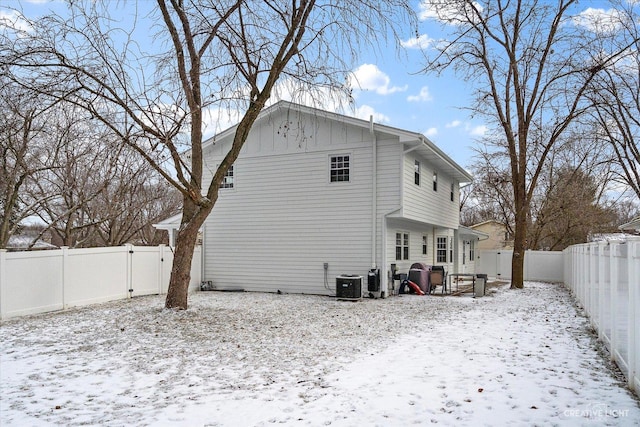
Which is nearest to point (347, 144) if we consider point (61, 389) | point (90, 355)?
point (90, 355)

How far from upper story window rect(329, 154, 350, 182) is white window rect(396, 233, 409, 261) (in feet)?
8.47

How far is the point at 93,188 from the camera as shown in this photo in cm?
2036

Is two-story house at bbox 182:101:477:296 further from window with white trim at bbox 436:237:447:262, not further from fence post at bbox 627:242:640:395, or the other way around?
fence post at bbox 627:242:640:395

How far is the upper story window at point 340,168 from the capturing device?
45.9ft

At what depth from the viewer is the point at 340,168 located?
46.2ft

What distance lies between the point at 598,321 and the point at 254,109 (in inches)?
293

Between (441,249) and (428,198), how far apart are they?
14.5 ft

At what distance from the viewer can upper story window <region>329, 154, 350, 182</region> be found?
14.0m

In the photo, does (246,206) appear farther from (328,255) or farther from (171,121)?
(171,121)

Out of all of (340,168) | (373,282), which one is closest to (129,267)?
(340,168)

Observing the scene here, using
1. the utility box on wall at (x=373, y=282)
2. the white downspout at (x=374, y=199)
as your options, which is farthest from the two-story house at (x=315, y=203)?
the utility box on wall at (x=373, y=282)

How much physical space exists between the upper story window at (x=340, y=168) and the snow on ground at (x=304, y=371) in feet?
17.2

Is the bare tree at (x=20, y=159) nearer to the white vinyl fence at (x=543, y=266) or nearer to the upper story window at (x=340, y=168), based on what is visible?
the upper story window at (x=340, y=168)

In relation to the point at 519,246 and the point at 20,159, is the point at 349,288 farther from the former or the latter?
the point at 20,159
